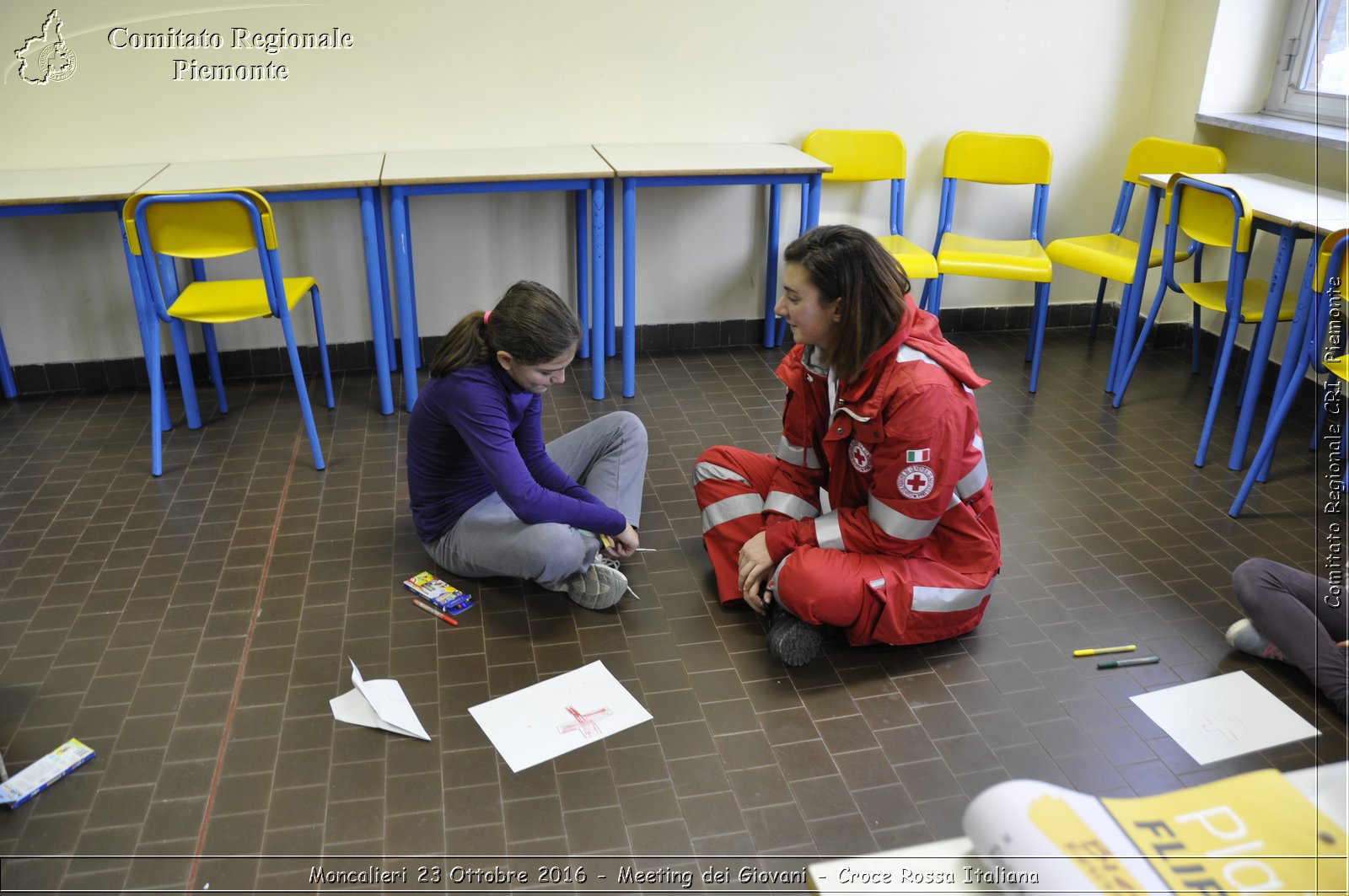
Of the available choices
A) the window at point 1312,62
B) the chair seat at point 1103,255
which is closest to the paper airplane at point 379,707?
the chair seat at point 1103,255

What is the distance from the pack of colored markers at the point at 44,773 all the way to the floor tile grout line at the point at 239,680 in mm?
272

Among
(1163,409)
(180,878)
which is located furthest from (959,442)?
(1163,409)

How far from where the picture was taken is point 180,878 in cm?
183

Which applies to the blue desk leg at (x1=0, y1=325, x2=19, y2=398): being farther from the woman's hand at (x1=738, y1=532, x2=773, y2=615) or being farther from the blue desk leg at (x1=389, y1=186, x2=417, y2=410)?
the woman's hand at (x1=738, y1=532, x2=773, y2=615)

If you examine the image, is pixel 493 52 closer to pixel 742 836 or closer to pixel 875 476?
pixel 875 476

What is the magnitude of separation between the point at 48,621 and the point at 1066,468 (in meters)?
3.10

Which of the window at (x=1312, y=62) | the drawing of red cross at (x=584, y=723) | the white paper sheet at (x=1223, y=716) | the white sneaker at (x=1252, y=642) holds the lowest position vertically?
the drawing of red cross at (x=584, y=723)

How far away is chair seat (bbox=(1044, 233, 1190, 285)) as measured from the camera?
4.12 meters

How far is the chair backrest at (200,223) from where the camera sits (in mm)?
3113

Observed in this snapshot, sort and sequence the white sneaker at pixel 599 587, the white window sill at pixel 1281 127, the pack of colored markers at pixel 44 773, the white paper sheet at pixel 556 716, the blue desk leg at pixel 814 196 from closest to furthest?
the pack of colored markers at pixel 44 773
the white paper sheet at pixel 556 716
the white sneaker at pixel 599 587
the white window sill at pixel 1281 127
the blue desk leg at pixel 814 196

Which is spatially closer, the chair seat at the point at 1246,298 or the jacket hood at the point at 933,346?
the jacket hood at the point at 933,346

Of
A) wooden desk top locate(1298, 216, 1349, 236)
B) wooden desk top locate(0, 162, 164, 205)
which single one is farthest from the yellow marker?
wooden desk top locate(0, 162, 164, 205)

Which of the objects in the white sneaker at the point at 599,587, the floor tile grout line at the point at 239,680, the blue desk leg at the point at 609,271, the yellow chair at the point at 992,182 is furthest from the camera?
the yellow chair at the point at 992,182

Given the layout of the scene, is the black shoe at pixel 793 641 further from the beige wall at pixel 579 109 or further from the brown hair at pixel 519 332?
the beige wall at pixel 579 109
